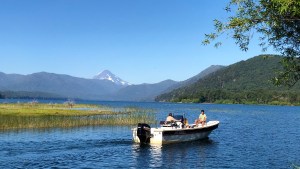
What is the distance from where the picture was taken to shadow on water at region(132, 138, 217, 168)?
28.7 meters

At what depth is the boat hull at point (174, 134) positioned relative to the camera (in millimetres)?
36906

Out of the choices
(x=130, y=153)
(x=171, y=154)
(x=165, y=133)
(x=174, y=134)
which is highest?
(x=165, y=133)

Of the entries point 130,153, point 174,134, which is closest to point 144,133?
point 174,134

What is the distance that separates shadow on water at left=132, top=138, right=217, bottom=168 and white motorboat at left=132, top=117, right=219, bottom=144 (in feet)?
1.96

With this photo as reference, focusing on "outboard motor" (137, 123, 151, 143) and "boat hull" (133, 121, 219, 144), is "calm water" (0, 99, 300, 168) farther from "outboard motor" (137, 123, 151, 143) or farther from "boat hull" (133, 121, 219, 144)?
"outboard motor" (137, 123, 151, 143)

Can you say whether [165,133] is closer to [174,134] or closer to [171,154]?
[174,134]

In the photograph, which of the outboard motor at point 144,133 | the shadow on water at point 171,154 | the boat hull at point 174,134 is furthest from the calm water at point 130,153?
the outboard motor at point 144,133

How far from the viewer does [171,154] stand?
1286 inches

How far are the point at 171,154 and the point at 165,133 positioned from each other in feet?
15.3

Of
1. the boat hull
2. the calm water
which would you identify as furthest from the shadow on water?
the boat hull

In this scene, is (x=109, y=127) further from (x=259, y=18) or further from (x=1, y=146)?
(x=259, y=18)

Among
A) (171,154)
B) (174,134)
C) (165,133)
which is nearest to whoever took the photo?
(171,154)

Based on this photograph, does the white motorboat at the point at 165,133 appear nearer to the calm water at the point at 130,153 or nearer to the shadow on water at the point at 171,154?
the shadow on water at the point at 171,154

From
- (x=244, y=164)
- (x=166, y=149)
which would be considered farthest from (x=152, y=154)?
(x=244, y=164)
